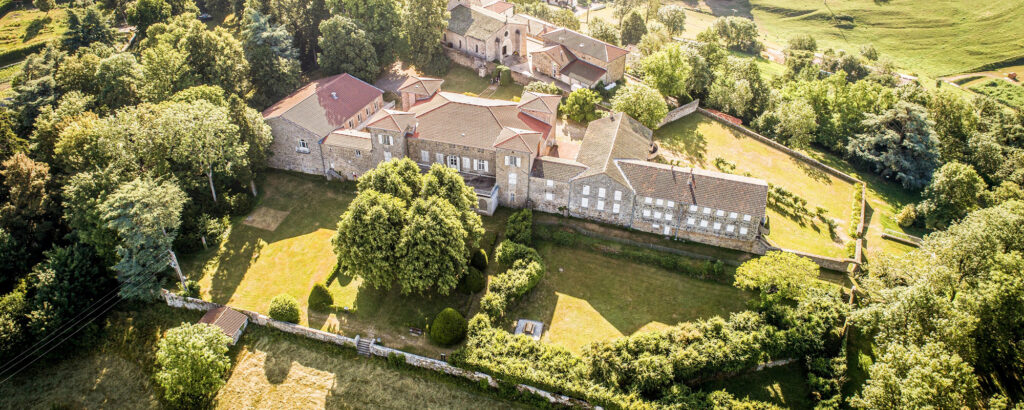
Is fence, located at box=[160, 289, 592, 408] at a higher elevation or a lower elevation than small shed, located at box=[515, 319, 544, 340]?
lower

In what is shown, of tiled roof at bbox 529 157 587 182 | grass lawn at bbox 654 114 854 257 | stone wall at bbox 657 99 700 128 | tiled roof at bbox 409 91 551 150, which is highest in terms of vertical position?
tiled roof at bbox 409 91 551 150

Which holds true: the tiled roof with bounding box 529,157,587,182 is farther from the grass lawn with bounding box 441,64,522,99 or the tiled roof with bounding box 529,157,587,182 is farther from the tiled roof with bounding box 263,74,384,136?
the tiled roof with bounding box 263,74,384,136

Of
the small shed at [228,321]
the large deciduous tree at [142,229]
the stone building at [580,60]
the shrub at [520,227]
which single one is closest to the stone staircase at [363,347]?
the small shed at [228,321]

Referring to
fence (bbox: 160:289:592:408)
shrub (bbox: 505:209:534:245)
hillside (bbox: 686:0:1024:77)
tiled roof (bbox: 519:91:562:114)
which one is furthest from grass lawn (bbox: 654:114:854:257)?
hillside (bbox: 686:0:1024:77)

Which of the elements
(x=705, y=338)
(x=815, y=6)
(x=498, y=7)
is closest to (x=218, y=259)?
(x=705, y=338)

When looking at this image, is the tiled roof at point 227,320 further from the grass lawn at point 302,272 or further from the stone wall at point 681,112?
the stone wall at point 681,112

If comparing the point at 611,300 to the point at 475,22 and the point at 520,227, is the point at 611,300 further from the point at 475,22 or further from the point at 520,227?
the point at 475,22

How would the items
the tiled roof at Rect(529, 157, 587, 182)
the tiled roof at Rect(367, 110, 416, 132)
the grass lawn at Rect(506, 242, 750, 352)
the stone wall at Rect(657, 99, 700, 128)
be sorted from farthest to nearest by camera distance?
the stone wall at Rect(657, 99, 700, 128)
the tiled roof at Rect(367, 110, 416, 132)
the tiled roof at Rect(529, 157, 587, 182)
the grass lawn at Rect(506, 242, 750, 352)
